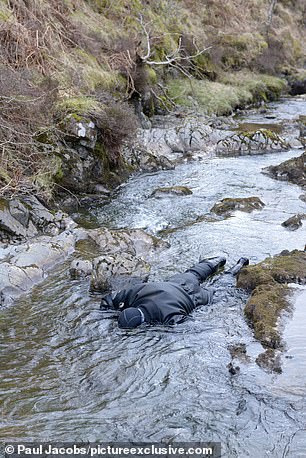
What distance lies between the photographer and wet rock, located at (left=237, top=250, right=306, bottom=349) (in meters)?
4.83

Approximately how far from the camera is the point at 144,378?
429cm

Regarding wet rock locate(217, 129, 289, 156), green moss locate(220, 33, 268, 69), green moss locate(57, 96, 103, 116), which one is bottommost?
wet rock locate(217, 129, 289, 156)

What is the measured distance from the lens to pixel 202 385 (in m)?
4.17

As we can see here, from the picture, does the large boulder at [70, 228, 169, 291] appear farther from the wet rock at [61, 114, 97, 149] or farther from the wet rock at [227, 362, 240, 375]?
the wet rock at [61, 114, 97, 149]

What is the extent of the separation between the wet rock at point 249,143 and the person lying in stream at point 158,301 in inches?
337

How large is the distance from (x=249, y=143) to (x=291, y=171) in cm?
287

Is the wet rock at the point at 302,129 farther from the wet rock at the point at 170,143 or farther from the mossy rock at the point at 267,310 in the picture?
the mossy rock at the point at 267,310

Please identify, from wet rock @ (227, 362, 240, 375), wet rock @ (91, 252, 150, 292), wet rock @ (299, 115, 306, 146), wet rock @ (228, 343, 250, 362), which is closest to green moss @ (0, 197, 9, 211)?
wet rock @ (91, 252, 150, 292)

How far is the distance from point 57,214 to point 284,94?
63.6 ft

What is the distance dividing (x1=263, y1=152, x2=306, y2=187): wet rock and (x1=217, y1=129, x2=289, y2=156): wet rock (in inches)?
82.7

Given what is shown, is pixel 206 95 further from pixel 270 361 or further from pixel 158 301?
pixel 270 361

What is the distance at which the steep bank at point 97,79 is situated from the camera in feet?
27.5

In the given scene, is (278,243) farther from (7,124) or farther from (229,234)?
(7,124)

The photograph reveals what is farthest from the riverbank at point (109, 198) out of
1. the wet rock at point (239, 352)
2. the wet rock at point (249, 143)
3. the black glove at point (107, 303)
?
the wet rock at point (239, 352)
